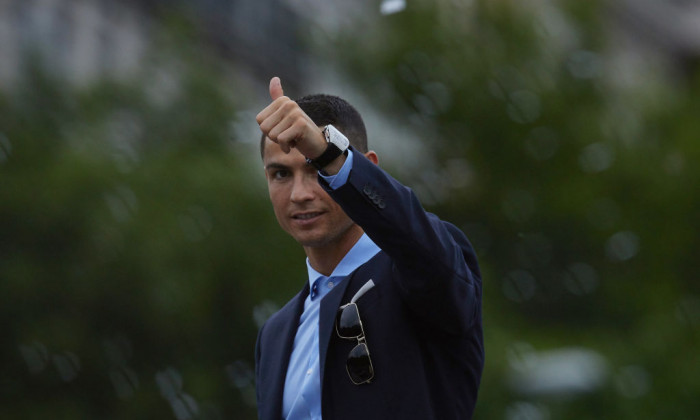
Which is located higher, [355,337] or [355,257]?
[355,257]

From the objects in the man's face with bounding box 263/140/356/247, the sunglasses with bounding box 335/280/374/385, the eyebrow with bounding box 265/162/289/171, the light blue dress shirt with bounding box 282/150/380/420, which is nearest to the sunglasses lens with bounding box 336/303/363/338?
the sunglasses with bounding box 335/280/374/385

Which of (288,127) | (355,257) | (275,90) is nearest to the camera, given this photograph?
(288,127)

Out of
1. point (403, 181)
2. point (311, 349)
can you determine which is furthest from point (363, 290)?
point (403, 181)

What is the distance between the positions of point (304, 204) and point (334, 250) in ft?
0.67

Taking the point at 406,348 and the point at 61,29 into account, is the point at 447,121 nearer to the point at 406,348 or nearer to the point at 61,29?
the point at 406,348

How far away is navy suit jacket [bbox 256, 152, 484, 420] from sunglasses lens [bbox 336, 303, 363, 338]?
23 mm

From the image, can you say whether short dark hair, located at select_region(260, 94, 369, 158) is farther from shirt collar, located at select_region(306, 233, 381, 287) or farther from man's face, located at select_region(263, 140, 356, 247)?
shirt collar, located at select_region(306, 233, 381, 287)

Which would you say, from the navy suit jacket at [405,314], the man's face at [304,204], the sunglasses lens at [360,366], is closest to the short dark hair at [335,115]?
the man's face at [304,204]

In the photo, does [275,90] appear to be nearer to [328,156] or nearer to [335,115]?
[328,156]

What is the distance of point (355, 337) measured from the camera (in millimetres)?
2736

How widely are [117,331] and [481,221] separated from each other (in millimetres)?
5309

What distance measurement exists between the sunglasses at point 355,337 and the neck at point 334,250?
0.69 feet

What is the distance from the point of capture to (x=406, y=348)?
2688 millimetres

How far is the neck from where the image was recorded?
9.78 ft
